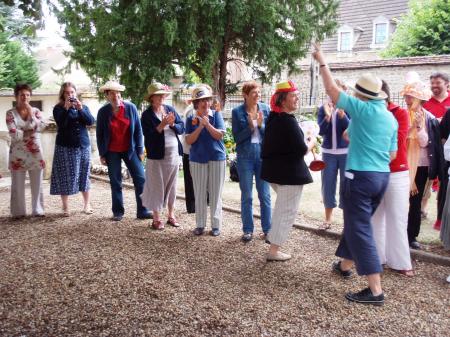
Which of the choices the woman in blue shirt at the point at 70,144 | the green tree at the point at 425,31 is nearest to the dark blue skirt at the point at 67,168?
the woman in blue shirt at the point at 70,144

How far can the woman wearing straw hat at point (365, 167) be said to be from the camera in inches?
137

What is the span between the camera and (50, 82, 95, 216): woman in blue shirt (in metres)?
6.25

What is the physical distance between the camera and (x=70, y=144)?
6.34 meters

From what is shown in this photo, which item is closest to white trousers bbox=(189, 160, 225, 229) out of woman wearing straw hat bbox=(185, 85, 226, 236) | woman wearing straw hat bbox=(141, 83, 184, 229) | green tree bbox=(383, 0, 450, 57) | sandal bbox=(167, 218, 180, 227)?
woman wearing straw hat bbox=(185, 85, 226, 236)

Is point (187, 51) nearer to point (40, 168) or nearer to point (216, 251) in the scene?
point (40, 168)

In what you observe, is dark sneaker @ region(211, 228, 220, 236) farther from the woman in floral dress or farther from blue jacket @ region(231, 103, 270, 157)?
the woman in floral dress

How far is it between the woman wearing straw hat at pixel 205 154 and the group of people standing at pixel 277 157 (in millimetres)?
13

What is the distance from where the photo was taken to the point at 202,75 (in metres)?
11.9

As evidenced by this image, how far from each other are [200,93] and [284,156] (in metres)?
1.42

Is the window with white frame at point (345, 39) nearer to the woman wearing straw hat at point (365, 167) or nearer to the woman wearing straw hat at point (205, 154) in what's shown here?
the woman wearing straw hat at point (205, 154)

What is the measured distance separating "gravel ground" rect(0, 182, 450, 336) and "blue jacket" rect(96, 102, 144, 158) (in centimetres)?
121

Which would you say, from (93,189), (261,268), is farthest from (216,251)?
(93,189)

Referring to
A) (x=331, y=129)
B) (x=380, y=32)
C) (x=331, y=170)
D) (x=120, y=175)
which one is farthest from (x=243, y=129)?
(x=380, y=32)

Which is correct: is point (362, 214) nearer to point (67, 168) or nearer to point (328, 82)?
point (328, 82)
